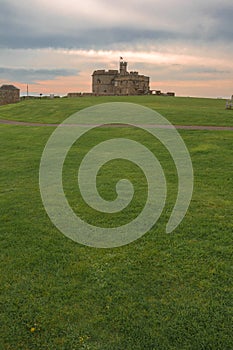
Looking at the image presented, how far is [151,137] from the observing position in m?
19.0

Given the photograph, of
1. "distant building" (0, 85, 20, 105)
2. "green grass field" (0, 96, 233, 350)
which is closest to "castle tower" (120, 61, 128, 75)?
"distant building" (0, 85, 20, 105)

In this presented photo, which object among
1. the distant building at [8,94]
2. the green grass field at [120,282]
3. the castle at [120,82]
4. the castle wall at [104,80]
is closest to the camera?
the green grass field at [120,282]

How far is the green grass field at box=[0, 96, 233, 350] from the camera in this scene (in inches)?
186

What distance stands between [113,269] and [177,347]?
6.61ft

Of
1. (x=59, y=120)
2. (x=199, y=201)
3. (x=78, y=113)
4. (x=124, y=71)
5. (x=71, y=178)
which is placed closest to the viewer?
(x=199, y=201)

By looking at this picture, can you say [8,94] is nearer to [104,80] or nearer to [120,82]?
[120,82]

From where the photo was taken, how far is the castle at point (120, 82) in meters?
70.2

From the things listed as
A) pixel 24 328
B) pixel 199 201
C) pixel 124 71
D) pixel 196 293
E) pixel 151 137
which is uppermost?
pixel 124 71

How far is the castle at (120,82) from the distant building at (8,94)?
765 inches

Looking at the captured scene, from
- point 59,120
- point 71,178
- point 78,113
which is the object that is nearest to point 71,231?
point 71,178

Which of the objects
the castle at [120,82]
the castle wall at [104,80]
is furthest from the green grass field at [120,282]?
the castle wall at [104,80]

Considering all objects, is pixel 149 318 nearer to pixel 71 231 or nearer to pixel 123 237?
pixel 123 237

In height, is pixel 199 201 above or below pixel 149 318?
above

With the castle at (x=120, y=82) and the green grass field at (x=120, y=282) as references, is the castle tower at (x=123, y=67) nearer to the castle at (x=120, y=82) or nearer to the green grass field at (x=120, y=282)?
the castle at (x=120, y=82)
